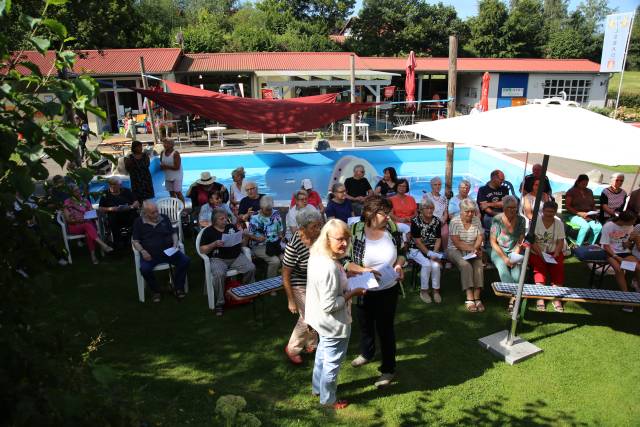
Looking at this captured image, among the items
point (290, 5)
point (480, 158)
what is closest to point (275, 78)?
point (480, 158)

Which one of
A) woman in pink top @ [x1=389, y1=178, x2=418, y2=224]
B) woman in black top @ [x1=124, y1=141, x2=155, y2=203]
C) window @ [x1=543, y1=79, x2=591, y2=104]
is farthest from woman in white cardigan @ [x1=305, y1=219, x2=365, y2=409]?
window @ [x1=543, y1=79, x2=591, y2=104]

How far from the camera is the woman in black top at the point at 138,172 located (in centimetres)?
661

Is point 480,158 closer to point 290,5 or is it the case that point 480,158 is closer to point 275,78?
point 275,78

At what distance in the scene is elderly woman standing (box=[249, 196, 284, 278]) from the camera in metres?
5.18

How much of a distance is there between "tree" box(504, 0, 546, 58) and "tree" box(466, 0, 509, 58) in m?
0.36

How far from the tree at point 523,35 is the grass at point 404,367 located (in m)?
34.6

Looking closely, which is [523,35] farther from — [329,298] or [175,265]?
[329,298]

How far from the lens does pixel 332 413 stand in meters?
3.23

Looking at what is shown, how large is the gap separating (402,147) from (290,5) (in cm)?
3373

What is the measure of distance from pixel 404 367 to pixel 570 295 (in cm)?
188

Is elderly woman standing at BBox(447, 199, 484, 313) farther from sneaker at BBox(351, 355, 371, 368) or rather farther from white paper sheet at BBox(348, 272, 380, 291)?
white paper sheet at BBox(348, 272, 380, 291)

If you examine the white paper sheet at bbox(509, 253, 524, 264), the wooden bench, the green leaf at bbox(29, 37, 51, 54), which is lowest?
the wooden bench

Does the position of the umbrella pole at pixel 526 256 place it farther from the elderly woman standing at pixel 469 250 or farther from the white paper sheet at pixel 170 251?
the white paper sheet at pixel 170 251

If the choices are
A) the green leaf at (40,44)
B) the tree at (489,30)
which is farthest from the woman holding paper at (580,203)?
the tree at (489,30)
